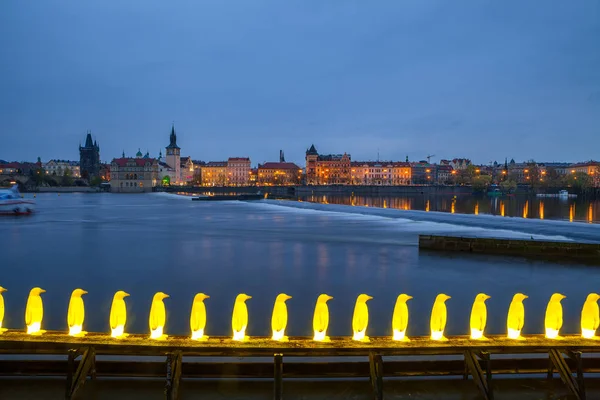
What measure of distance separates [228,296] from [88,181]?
186m

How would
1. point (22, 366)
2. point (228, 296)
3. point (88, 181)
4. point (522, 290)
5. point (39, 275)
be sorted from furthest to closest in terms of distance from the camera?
point (88, 181)
point (39, 275)
point (522, 290)
point (228, 296)
point (22, 366)

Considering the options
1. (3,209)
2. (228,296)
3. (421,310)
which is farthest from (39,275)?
(3,209)

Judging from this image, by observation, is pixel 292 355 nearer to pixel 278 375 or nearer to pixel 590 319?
pixel 278 375

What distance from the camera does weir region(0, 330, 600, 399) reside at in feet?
21.2

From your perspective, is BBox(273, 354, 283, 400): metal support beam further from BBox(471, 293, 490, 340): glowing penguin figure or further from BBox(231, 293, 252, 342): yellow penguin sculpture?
BBox(471, 293, 490, 340): glowing penguin figure

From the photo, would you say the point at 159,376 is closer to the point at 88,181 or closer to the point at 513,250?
the point at 513,250

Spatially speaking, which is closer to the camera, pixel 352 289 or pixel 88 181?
pixel 352 289

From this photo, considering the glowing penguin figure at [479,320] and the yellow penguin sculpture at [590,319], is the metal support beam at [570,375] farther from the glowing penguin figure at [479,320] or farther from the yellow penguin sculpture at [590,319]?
the glowing penguin figure at [479,320]

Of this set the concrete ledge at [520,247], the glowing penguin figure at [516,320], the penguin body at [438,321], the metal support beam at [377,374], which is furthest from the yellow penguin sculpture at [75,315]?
the concrete ledge at [520,247]

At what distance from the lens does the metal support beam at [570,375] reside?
6.49 m

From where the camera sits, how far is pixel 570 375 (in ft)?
21.7

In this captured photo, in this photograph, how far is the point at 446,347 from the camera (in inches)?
257

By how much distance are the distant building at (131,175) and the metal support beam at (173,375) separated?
154m

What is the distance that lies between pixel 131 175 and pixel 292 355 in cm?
15800
